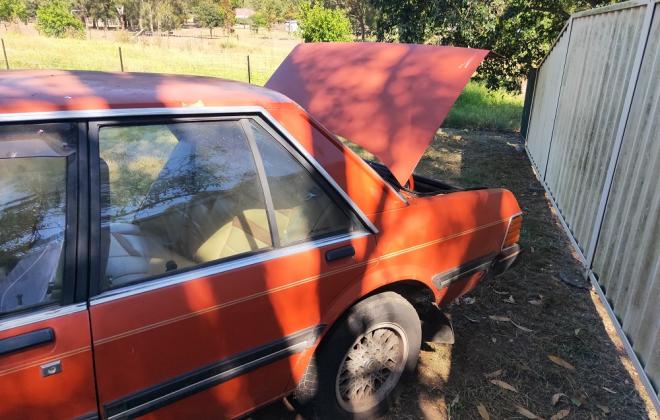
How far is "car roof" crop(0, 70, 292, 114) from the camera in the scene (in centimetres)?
158

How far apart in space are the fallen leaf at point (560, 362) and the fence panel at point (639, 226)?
21.0 inches

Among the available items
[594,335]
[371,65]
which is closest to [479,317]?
[594,335]

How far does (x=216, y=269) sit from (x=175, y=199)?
33 centimetres

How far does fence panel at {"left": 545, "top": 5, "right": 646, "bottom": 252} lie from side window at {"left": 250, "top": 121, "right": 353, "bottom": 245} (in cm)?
250

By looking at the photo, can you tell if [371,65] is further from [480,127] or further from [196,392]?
[480,127]

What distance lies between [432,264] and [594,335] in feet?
6.18

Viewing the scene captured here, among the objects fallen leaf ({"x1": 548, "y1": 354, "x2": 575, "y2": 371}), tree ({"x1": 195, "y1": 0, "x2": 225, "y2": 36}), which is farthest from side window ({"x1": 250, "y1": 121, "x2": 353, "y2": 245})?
tree ({"x1": 195, "y1": 0, "x2": 225, "y2": 36})

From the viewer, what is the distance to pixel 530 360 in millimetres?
3268

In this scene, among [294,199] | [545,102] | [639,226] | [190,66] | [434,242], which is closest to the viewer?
[294,199]

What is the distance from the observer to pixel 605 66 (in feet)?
12.6

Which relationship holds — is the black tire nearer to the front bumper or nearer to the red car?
the red car

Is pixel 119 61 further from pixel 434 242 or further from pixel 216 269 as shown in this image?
pixel 216 269

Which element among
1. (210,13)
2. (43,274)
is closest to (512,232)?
(43,274)

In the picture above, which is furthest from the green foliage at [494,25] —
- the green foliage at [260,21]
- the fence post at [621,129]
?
the green foliage at [260,21]
